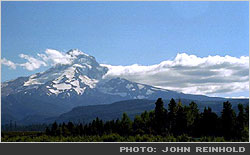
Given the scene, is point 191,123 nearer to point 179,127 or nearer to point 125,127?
point 179,127

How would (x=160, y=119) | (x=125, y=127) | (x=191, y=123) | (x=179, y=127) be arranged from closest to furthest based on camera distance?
(x=191, y=123) → (x=179, y=127) → (x=160, y=119) → (x=125, y=127)

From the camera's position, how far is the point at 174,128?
55.3 meters

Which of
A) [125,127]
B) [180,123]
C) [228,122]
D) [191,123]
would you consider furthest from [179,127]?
[125,127]

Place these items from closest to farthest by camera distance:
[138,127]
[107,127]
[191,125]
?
[191,125], [138,127], [107,127]

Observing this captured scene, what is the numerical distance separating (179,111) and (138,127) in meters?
10.2

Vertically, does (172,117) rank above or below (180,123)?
above

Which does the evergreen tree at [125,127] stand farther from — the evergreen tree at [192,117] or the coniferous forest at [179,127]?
the evergreen tree at [192,117]

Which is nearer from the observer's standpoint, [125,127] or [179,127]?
[179,127]
